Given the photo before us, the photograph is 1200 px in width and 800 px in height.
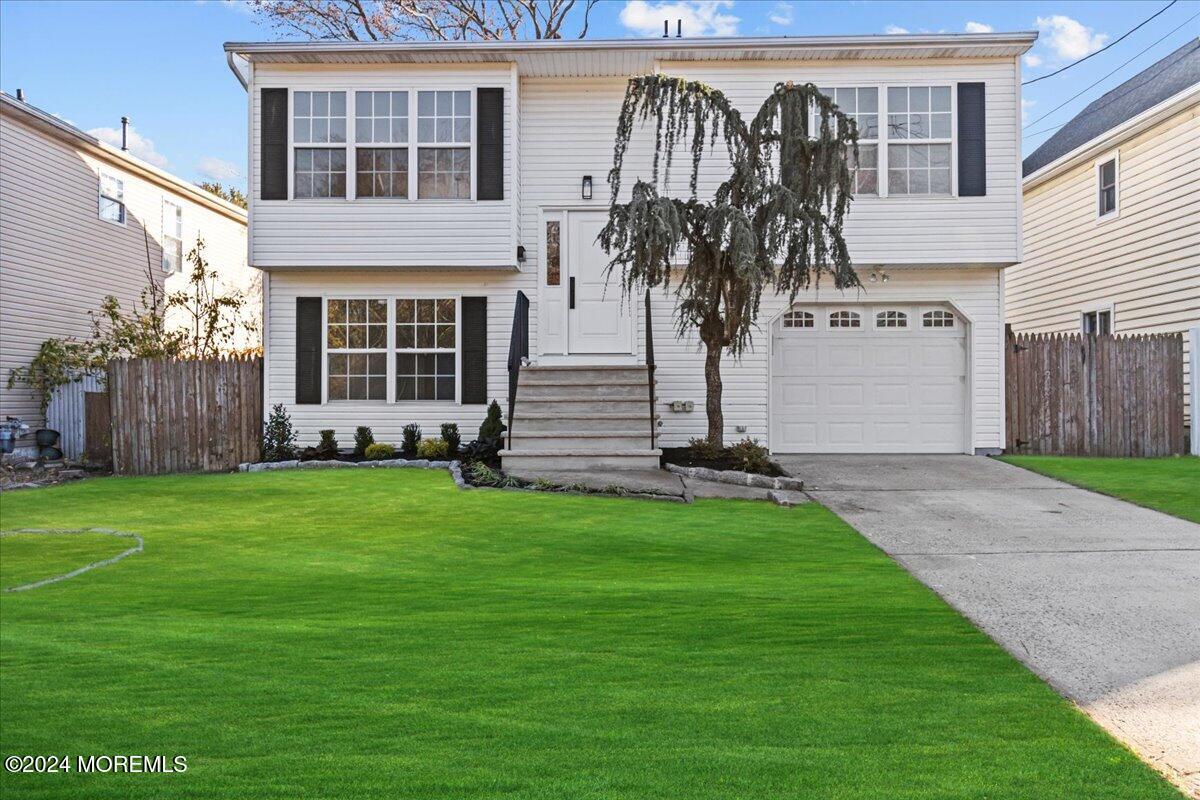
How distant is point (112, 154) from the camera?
17891 millimetres

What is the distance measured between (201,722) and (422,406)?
10.3m

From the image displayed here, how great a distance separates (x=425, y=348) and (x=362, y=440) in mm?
1617

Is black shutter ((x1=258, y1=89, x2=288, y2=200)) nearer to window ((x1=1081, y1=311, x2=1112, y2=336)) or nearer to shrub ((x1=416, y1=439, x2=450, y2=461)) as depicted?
shrub ((x1=416, y1=439, x2=450, y2=461))

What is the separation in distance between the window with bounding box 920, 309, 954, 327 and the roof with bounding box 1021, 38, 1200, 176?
208 inches

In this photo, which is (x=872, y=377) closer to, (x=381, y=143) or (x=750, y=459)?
(x=750, y=459)

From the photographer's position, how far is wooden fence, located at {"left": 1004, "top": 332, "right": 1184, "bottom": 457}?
1388 centimetres

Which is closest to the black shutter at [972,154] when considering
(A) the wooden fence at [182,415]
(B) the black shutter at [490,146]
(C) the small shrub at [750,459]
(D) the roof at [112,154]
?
(C) the small shrub at [750,459]

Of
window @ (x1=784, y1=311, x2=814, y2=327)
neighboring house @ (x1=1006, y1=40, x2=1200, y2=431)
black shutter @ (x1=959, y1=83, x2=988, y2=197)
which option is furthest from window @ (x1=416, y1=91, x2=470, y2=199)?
neighboring house @ (x1=1006, y1=40, x2=1200, y2=431)

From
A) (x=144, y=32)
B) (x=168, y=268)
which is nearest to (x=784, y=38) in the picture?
(x=168, y=268)

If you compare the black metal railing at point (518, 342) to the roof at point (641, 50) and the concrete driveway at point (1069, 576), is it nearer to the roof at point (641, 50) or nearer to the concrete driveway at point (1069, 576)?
the roof at point (641, 50)

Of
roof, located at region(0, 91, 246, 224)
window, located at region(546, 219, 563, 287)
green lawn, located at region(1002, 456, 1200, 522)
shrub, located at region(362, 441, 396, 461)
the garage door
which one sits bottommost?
green lawn, located at region(1002, 456, 1200, 522)

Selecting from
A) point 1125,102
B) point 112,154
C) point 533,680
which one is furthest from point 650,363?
point 1125,102

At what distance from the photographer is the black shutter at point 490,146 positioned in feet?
43.9

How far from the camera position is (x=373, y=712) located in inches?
146
